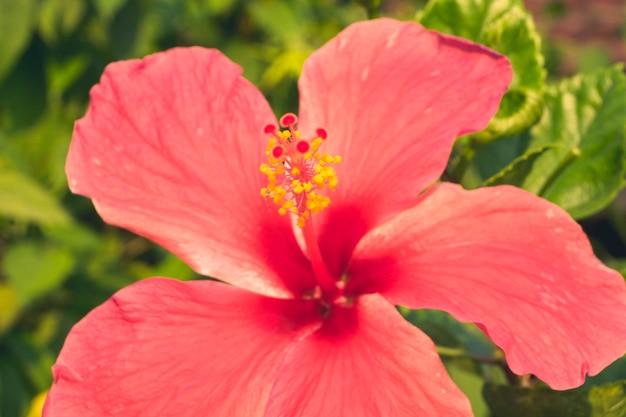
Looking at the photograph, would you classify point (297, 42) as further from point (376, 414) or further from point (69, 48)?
point (376, 414)

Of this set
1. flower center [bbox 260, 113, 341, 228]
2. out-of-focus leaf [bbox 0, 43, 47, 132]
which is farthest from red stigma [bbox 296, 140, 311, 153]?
out-of-focus leaf [bbox 0, 43, 47, 132]

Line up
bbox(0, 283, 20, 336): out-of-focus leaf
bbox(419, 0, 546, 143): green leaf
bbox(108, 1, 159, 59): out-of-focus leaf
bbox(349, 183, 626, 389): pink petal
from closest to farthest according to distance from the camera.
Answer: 1. bbox(349, 183, 626, 389): pink petal
2. bbox(419, 0, 546, 143): green leaf
3. bbox(0, 283, 20, 336): out-of-focus leaf
4. bbox(108, 1, 159, 59): out-of-focus leaf

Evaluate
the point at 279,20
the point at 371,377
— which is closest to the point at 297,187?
the point at 371,377

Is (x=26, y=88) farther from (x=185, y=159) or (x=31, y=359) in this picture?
(x=185, y=159)

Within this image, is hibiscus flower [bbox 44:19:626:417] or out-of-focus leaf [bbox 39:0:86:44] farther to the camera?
out-of-focus leaf [bbox 39:0:86:44]

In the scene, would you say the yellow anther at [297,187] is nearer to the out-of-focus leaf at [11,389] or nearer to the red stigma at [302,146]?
the red stigma at [302,146]

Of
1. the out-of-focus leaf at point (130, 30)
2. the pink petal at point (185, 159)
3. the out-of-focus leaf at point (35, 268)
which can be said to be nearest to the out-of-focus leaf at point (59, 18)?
the out-of-focus leaf at point (130, 30)

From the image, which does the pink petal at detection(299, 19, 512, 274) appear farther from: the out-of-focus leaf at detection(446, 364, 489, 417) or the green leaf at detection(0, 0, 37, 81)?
the green leaf at detection(0, 0, 37, 81)
